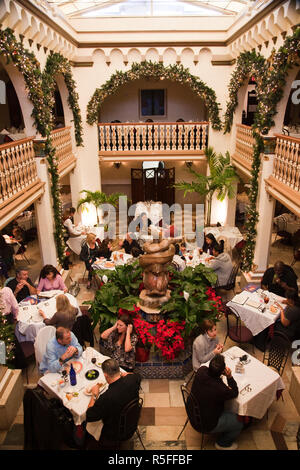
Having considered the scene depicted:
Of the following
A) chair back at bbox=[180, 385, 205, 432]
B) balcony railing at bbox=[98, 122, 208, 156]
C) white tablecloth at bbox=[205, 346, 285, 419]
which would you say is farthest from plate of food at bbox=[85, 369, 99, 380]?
balcony railing at bbox=[98, 122, 208, 156]

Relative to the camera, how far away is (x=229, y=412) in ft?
15.3

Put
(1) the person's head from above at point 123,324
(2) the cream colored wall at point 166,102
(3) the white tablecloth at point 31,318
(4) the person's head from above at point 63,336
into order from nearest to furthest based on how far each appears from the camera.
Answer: (4) the person's head from above at point 63,336, (1) the person's head from above at point 123,324, (3) the white tablecloth at point 31,318, (2) the cream colored wall at point 166,102

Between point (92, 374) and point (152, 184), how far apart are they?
38.5ft

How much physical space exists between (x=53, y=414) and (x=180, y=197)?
13.1m

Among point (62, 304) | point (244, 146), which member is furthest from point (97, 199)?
point (62, 304)

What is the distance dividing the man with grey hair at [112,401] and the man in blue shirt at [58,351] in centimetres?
89

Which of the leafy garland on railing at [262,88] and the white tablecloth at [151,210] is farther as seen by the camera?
the white tablecloth at [151,210]

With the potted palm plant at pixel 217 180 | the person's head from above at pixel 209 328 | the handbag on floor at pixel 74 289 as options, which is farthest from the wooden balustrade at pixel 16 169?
the potted palm plant at pixel 217 180

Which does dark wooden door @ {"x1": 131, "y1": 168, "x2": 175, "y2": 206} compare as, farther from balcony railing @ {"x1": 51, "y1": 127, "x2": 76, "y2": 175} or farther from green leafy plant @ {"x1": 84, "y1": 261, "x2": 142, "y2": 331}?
green leafy plant @ {"x1": 84, "y1": 261, "x2": 142, "y2": 331}

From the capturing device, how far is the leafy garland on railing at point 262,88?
22.7 ft

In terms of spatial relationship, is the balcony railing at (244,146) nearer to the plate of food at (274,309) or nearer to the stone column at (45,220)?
the plate of food at (274,309)

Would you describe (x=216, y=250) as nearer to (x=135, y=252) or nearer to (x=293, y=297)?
(x=135, y=252)
